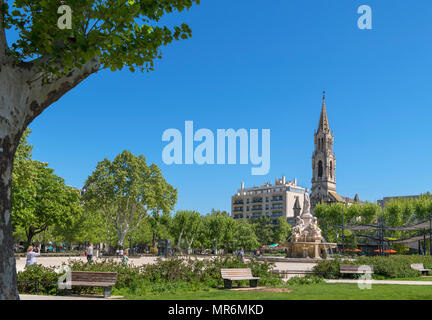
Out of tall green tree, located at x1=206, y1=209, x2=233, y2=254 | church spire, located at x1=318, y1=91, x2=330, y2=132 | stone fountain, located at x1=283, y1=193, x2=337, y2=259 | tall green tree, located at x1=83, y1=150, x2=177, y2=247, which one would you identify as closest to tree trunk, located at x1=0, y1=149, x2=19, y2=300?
stone fountain, located at x1=283, y1=193, x2=337, y2=259

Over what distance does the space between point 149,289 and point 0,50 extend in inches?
349

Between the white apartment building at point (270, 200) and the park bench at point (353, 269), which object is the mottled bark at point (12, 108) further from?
the white apartment building at point (270, 200)

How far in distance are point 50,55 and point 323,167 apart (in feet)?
386

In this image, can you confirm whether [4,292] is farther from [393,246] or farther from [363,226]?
[393,246]

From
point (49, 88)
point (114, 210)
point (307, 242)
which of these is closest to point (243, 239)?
point (114, 210)

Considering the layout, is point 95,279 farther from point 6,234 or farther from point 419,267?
point 419,267

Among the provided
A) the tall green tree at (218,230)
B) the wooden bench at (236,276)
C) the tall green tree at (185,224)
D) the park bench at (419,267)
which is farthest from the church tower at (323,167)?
the wooden bench at (236,276)

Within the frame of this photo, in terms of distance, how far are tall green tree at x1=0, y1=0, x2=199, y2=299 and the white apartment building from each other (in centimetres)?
12087

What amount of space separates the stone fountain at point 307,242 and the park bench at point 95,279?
92.2 ft

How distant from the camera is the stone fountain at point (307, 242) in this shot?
38281 millimetres

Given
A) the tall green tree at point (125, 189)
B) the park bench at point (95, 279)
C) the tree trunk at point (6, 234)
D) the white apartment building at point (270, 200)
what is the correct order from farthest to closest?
1. the white apartment building at point (270, 200)
2. the tall green tree at point (125, 189)
3. the park bench at point (95, 279)
4. the tree trunk at point (6, 234)

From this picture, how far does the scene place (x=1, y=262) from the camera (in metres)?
6.41

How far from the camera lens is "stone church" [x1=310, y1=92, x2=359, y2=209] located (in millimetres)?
117312
